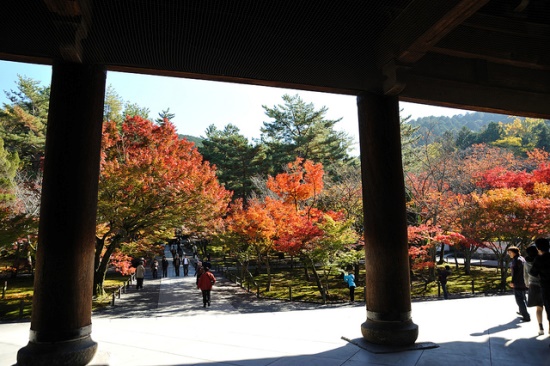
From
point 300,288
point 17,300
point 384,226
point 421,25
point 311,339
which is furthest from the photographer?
point 300,288

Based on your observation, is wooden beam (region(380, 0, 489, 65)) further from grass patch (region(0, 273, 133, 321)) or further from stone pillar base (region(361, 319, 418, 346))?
grass patch (region(0, 273, 133, 321))

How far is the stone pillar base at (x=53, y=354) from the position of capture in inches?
139

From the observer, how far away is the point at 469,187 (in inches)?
845

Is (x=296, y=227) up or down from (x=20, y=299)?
up

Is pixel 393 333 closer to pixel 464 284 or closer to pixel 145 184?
pixel 145 184

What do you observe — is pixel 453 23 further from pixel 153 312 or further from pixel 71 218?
pixel 153 312

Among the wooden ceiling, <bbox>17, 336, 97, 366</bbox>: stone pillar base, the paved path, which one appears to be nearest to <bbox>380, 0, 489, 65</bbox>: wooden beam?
the wooden ceiling

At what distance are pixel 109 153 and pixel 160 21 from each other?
34.8 ft

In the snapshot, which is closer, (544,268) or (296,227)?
(544,268)

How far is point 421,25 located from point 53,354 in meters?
5.30

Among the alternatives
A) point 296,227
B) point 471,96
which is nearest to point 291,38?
point 471,96

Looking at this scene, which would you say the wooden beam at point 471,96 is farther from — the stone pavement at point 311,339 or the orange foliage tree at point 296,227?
the orange foliage tree at point 296,227

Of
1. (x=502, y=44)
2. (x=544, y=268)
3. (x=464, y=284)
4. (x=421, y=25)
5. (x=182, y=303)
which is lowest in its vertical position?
(x=182, y=303)

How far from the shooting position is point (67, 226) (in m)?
3.76
